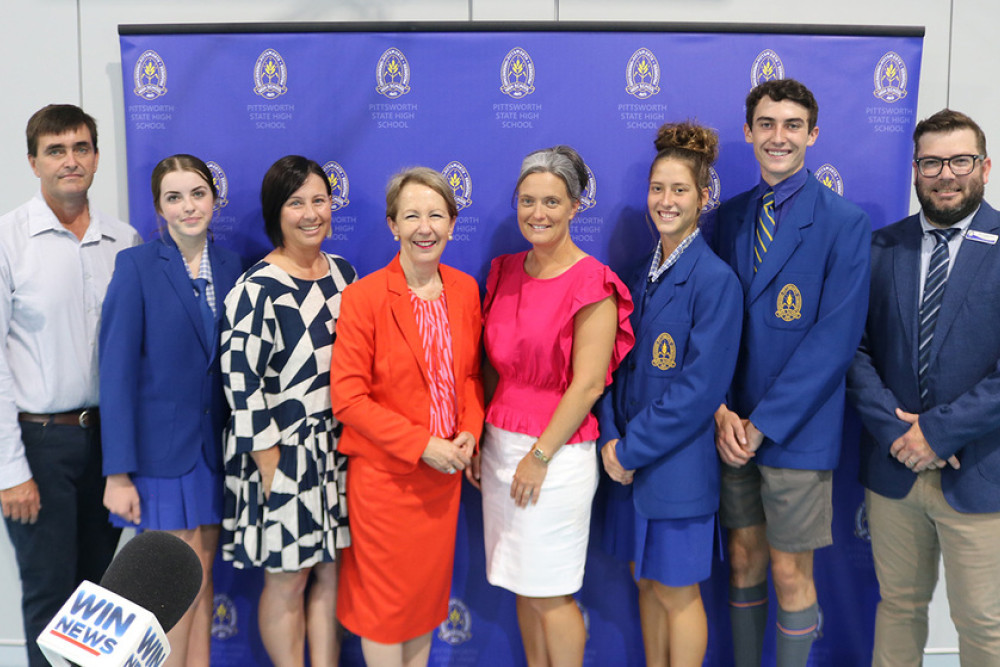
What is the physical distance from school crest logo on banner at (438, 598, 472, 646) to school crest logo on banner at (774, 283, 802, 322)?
1.82 meters

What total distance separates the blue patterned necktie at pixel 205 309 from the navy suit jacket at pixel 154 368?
0.01 metres

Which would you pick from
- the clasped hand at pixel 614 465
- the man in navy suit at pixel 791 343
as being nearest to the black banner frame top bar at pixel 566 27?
the man in navy suit at pixel 791 343

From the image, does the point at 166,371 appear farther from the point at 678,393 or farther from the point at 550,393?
the point at 678,393

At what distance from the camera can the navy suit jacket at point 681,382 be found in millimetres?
2324

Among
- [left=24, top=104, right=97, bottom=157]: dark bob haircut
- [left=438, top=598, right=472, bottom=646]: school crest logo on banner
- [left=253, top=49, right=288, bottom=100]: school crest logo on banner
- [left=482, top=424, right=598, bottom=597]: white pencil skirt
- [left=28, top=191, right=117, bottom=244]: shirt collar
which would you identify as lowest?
[left=438, top=598, right=472, bottom=646]: school crest logo on banner

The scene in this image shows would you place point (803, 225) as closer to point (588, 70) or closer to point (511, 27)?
point (588, 70)

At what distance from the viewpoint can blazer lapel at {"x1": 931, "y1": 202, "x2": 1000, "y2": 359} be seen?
234 centimetres

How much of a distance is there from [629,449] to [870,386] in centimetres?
90

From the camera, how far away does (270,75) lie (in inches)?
115

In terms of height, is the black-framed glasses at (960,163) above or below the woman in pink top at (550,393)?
above

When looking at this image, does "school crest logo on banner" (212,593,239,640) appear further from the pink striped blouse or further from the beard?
the beard

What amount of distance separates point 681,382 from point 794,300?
494 mm

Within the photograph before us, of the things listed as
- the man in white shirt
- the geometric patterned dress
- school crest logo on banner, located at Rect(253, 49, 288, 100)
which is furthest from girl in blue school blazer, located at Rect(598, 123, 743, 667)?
the man in white shirt

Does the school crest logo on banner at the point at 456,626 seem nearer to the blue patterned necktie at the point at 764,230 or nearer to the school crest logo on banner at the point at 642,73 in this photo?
the blue patterned necktie at the point at 764,230
